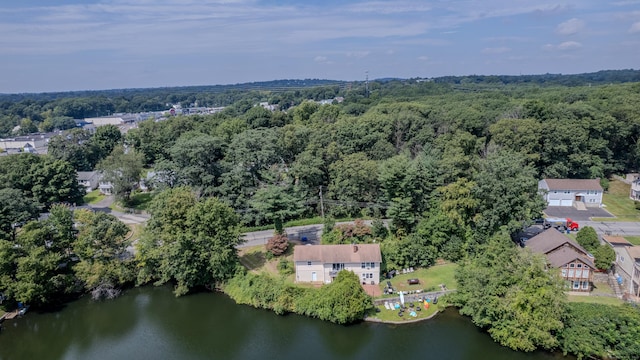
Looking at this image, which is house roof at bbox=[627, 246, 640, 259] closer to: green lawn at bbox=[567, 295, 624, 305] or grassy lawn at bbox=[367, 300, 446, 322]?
green lawn at bbox=[567, 295, 624, 305]

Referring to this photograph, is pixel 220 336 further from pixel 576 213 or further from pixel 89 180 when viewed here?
pixel 89 180

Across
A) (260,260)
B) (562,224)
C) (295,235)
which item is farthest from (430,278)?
(562,224)

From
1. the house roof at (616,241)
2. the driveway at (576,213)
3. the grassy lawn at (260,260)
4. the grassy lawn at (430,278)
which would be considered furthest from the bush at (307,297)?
the driveway at (576,213)

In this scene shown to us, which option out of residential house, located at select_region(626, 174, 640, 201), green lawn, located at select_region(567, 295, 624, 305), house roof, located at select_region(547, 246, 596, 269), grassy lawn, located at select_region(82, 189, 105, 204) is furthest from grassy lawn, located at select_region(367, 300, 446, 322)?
grassy lawn, located at select_region(82, 189, 105, 204)

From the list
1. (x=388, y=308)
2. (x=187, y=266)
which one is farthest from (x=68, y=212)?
(x=388, y=308)

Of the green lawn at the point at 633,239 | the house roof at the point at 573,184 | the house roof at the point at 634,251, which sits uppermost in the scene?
the house roof at the point at 573,184

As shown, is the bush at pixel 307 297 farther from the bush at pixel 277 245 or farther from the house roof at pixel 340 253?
the bush at pixel 277 245
